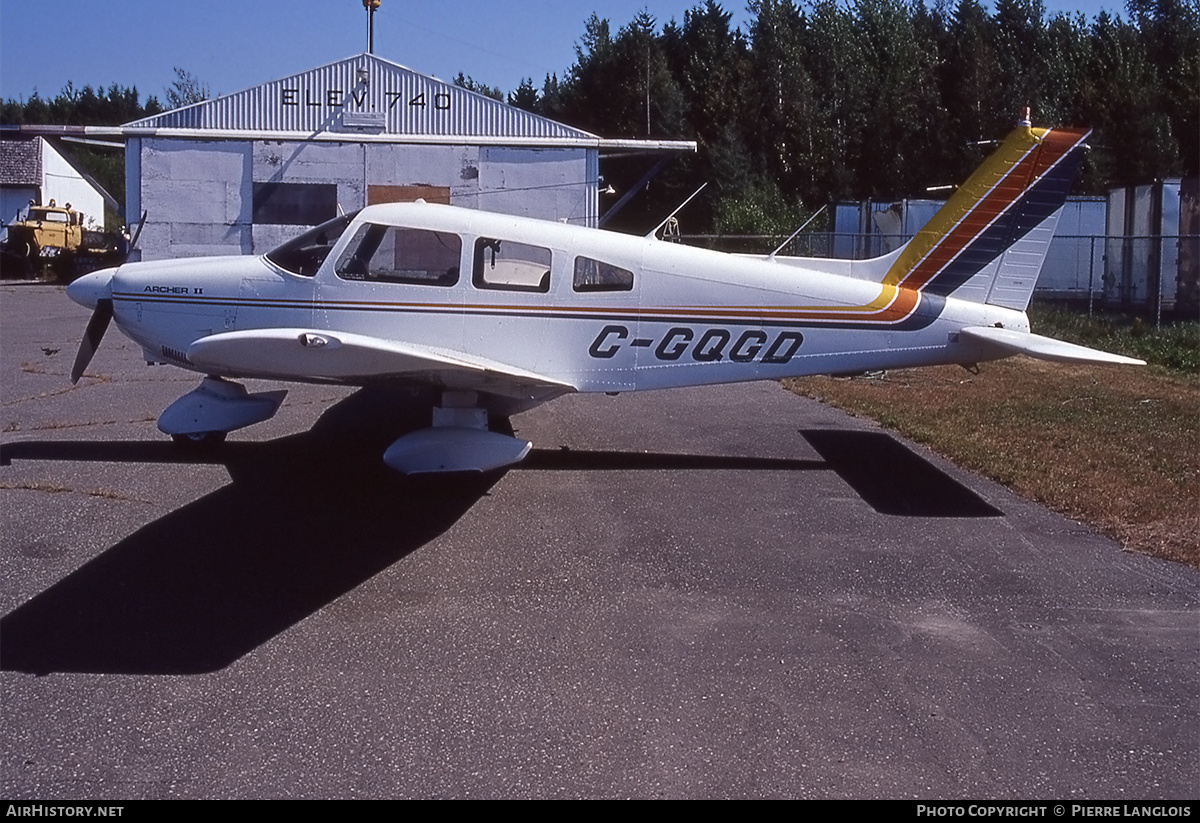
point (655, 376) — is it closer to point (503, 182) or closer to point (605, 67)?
point (503, 182)

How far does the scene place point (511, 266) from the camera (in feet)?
27.6

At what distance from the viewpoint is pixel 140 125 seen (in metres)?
25.3

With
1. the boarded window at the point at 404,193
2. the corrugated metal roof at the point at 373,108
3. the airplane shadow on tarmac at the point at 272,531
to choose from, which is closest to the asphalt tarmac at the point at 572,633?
the airplane shadow on tarmac at the point at 272,531

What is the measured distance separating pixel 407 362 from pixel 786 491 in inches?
123

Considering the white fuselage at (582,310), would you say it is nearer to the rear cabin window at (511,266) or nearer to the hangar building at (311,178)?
the rear cabin window at (511,266)

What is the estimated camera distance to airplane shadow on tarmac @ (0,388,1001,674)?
5.07m

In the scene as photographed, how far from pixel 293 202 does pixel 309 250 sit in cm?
1715

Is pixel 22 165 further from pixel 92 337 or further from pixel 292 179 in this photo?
pixel 92 337

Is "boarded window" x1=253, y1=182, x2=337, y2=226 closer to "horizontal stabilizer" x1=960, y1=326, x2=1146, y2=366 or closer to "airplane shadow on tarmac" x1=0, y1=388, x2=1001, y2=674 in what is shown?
"airplane shadow on tarmac" x1=0, y1=388, x2=1001, y2=674

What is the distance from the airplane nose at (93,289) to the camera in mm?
8680

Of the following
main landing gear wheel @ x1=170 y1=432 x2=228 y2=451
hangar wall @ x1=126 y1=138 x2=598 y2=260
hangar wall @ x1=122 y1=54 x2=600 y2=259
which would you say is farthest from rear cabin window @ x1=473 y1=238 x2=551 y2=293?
hangar wall @ x1=126 y1=138 x2=598 y2=260

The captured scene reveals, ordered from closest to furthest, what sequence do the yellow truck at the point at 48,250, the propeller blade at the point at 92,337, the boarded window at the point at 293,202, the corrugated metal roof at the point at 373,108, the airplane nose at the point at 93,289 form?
the airplane nose at the point at 93,289, the propeller blade at the point at 92,337, the boarded window at the point at 293,202, the corrugated metal roof at the point at 373,108, the yellow truck at the point at 48,250

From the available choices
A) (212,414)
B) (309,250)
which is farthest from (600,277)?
(212,414)

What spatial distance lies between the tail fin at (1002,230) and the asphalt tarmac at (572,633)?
152 cm
